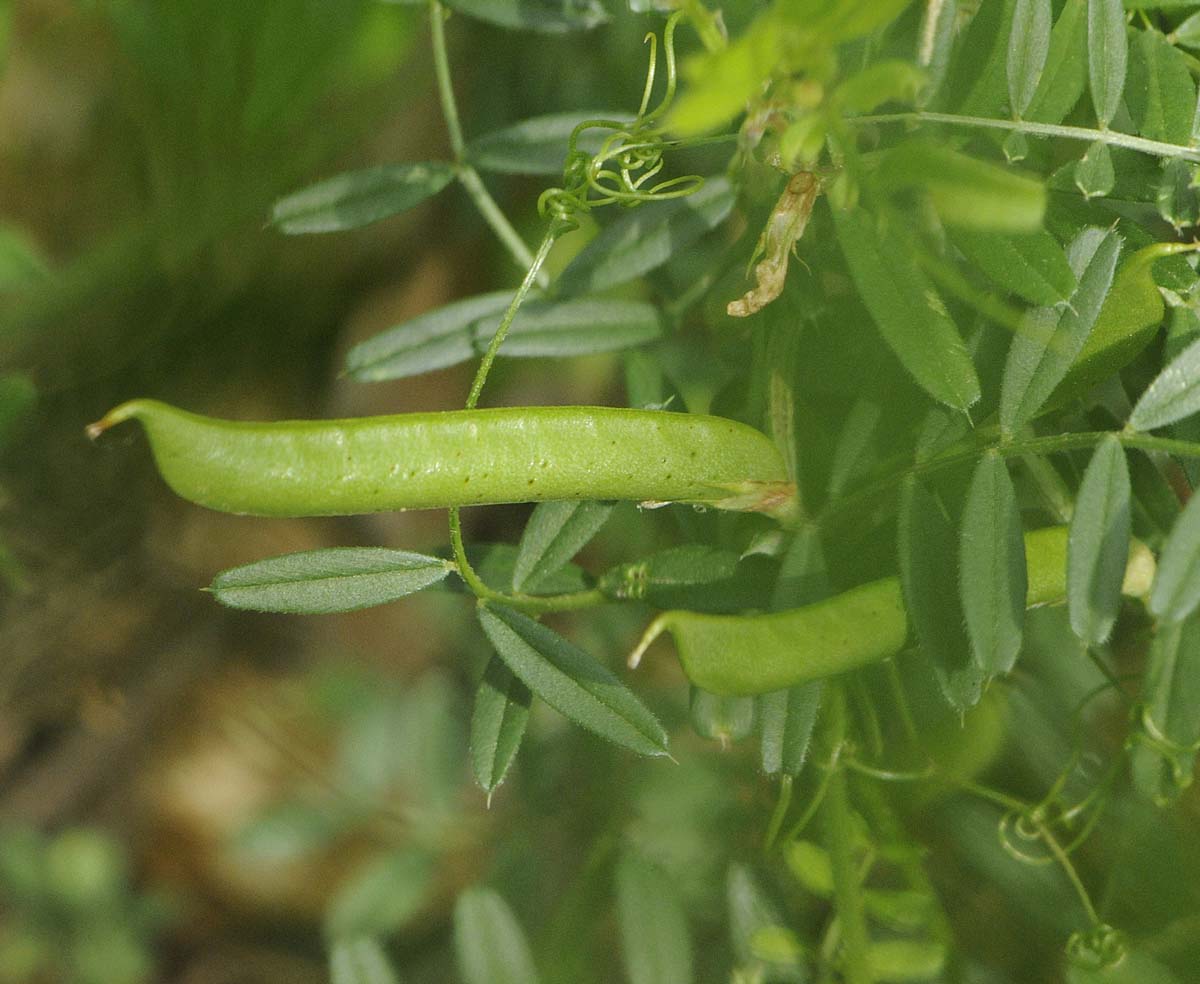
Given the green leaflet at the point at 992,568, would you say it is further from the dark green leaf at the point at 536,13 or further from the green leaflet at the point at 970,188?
the dark green leaf at the point at 536,13

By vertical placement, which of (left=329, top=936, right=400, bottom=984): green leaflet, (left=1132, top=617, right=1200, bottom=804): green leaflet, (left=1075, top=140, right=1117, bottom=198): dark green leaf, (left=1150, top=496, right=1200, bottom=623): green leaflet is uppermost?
(left=1075, top=140, right=1117, bottom=198): dark green leaf

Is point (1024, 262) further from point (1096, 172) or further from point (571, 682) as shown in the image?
point (571, 682)

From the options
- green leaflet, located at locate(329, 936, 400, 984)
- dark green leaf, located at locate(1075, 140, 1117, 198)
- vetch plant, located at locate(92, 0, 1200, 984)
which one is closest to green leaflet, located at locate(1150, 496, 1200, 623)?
vetch plant, located at locate(92, 0, 1200, 984)

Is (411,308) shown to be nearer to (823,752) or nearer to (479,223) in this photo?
(479,223)

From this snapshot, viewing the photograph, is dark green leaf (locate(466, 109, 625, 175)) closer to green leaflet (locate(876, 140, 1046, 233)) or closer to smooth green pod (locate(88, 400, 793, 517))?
smooth green pod (locate(88, 400, 793, 517))

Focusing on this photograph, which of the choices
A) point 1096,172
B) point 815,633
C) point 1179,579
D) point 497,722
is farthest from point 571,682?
point 1096,172

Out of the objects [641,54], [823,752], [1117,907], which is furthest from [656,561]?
[641,54]
